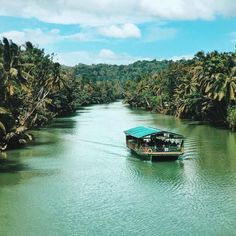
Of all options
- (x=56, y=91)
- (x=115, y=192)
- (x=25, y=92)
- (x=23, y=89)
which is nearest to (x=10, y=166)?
(x=115, y=192)

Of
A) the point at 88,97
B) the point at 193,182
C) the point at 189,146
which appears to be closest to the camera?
the point at 193,182

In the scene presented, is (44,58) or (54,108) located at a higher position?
(44,58)

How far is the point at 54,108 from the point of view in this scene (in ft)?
261

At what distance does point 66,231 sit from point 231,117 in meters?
36.2

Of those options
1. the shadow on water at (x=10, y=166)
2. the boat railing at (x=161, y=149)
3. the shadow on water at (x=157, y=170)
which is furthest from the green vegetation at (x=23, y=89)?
the boat railing at (x=161, y=149)

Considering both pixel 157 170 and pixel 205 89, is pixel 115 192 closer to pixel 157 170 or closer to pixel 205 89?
pixel 157 170

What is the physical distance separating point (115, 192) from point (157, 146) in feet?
31.9

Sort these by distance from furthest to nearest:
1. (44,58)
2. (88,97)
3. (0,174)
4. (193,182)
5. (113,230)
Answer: (88,97)
(44,58)
(0,174)
(193,182)
(113,230)

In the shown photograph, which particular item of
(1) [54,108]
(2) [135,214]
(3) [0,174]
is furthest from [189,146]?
(1) [54,108]

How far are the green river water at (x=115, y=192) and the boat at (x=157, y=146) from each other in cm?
68

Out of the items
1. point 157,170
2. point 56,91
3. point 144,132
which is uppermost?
point 56,91

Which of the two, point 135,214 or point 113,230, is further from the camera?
point 135,214

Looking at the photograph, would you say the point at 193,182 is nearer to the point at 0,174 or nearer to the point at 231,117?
the point at 0,174

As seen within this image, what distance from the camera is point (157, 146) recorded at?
34.0m
